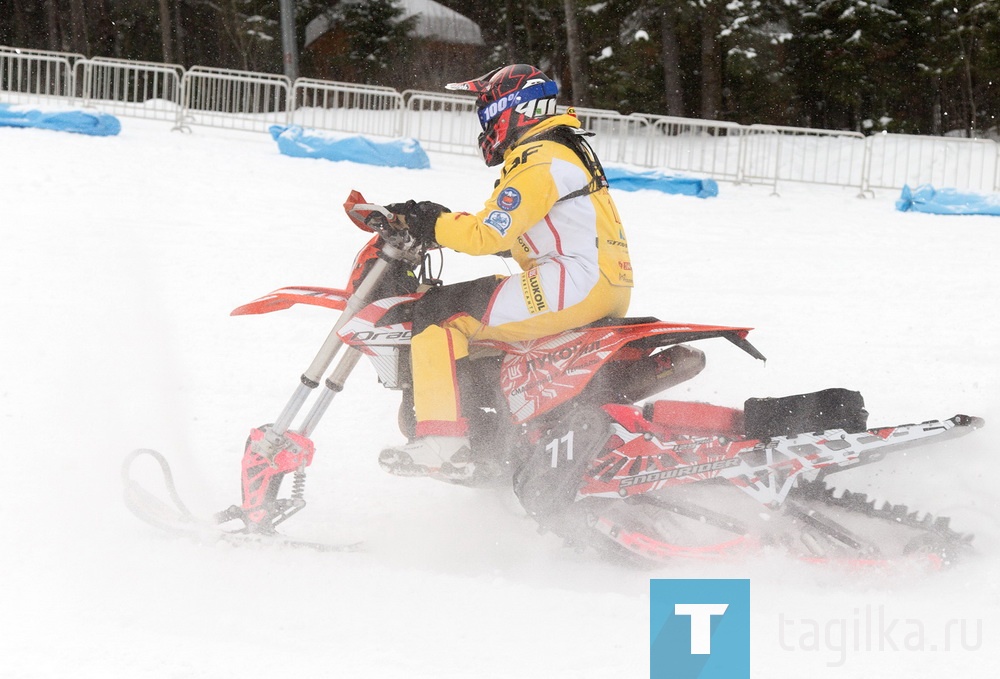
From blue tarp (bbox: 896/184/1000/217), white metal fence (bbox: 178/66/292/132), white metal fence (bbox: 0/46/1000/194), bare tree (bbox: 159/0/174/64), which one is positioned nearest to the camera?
blue tarp (bbox: 896/184/1000/217)

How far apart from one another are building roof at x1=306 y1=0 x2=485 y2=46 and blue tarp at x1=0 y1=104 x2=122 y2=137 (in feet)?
46.7

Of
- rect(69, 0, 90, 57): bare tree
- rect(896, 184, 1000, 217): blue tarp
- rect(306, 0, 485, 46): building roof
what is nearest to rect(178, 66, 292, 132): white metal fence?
rect(896, 184, 1000, 217): blue tarp

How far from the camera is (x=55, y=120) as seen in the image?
46.3 feet

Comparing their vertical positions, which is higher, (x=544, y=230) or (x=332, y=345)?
(x=544, y=230)

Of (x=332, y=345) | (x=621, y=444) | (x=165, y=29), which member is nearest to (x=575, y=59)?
(x=165, y=29)

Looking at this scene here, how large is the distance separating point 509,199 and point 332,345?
0.90 meters

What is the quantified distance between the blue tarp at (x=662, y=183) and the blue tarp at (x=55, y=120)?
6.81 meters

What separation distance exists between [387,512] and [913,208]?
36.0 feet

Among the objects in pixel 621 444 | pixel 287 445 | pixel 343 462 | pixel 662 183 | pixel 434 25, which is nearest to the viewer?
pixel 621 444

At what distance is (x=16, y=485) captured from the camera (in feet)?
15.0

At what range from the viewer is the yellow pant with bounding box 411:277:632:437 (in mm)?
3924

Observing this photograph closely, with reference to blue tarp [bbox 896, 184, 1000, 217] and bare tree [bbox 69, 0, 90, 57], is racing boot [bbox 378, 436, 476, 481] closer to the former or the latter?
blue tarp [bbox 896, 184, 1000, 217]

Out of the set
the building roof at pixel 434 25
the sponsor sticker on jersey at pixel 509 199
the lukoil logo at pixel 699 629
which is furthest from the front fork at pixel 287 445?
the building roof at pixel 434 25

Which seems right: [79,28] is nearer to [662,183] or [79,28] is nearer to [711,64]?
[711,64]
